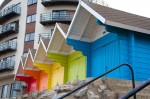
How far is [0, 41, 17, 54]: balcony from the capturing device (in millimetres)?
42156

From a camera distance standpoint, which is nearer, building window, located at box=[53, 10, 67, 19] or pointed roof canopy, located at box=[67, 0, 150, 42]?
pointed roof canopy, located at box=[67, 0, 150, 42]

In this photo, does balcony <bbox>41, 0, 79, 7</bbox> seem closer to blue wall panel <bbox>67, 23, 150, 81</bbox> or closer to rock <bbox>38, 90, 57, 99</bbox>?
blue wall panel <bbox>67, 23, 150, 81</bbox>

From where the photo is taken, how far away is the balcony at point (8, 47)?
138 feet

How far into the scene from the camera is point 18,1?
4588cm

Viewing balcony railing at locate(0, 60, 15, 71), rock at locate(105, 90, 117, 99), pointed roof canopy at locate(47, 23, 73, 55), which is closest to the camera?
rock at locate(105, 90, 117, 99)

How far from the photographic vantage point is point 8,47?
42.0 m

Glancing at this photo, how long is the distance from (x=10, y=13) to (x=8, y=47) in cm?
572

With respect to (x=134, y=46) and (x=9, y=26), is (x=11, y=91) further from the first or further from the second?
(x=134, y=46)

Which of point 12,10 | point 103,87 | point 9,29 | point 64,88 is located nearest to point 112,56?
point 64,88

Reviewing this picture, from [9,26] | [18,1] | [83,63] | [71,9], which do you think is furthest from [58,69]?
[18,1]

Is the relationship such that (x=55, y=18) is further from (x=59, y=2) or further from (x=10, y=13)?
(x=10, y=13)

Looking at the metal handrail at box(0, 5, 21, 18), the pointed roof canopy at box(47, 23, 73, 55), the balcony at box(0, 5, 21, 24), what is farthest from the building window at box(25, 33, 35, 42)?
the pointed roof canopy at box(47, 23, 73, 55)

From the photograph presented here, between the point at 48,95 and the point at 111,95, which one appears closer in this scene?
the point at 111,95

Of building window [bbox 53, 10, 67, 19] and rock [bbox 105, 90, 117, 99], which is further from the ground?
building window [bbox 53, 10, 67, 19]
